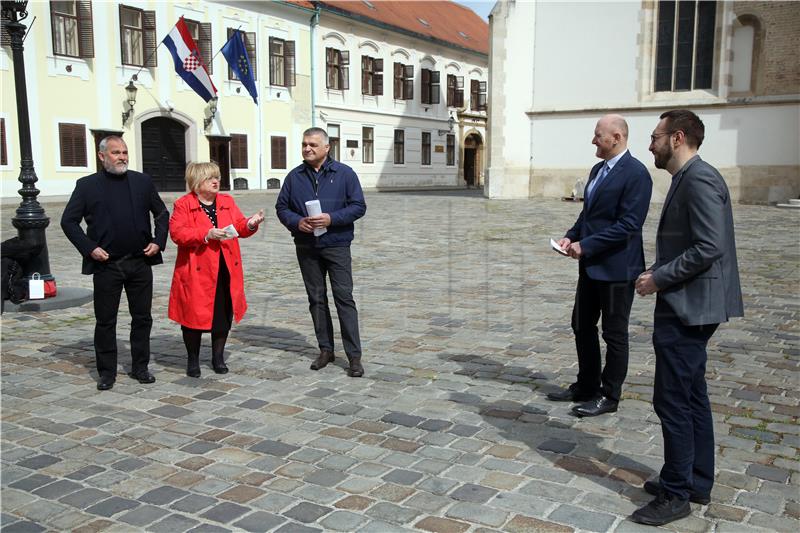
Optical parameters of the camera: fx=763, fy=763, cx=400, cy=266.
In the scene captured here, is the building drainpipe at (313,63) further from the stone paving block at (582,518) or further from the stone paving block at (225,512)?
the stone paving block at (582,518)

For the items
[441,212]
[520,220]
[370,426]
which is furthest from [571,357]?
[441,212]

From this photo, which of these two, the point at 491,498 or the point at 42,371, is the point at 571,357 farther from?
the point at 42,371

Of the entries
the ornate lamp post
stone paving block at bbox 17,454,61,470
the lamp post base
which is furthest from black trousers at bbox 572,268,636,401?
the ornate lamp post

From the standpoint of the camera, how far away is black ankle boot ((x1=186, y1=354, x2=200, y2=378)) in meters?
5.77

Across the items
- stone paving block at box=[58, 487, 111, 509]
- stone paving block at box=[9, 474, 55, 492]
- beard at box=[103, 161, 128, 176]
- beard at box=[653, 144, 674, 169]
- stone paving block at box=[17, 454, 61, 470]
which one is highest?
beard at box=[653, 144, 674, 169]

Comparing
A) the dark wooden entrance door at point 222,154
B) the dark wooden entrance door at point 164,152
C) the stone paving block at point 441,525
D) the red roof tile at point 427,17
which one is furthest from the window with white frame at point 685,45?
the stone paving block at point 441,525

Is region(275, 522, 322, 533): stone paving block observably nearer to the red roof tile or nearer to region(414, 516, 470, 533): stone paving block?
region(414, 516, 470, 533): stone paving block

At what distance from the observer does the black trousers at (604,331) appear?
4703 mm

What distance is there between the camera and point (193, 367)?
580 centimetres

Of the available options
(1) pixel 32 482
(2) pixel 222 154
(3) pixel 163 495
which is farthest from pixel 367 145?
(3) pixel 163 495

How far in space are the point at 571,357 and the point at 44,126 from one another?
80.3ft

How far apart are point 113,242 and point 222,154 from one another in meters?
28.0

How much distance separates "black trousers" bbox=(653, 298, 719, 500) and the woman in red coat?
3200 millimetres

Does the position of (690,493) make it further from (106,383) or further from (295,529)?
(106,383)
